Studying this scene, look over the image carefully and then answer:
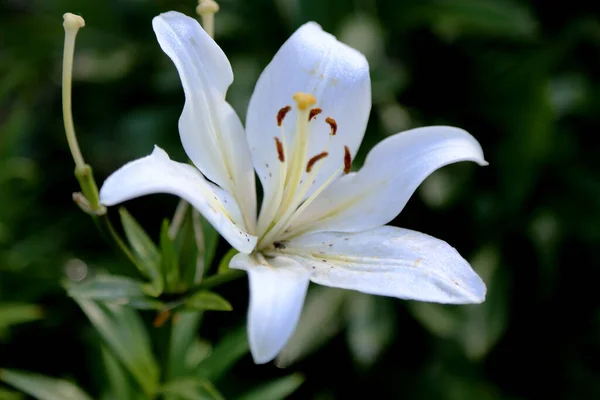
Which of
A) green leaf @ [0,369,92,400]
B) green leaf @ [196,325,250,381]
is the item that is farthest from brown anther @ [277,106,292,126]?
green leaf @ [0,369,92,400]

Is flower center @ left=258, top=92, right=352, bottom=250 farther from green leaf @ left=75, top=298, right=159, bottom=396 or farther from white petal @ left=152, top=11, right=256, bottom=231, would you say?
green leaf @ left=75, top=298, right=159, bottom=396

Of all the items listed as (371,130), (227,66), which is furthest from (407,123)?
(227,66)

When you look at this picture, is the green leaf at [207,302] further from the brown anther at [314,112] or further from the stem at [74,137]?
the brown anther at [314,112]

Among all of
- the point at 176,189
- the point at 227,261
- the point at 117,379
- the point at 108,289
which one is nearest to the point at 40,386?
the point at 117,379

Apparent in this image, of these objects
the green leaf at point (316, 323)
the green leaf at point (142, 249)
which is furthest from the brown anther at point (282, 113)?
the green leaf at point (316, 323)

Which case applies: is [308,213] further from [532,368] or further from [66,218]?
[532,368]

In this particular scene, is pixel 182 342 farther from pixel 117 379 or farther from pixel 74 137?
pixel 74 137
